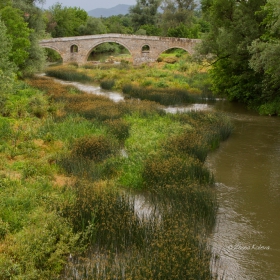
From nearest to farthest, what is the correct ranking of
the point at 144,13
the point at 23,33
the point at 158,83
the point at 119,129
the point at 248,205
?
the point at 248,205 → the point at 119,129 → the point at 23,33 → the point at 158,83 → the point at 144,13

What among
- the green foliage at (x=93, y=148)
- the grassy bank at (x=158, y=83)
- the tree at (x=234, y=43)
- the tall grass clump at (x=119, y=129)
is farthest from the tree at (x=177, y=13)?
the green foliage at (x=93, y=148)

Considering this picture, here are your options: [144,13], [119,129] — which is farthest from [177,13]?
[119,129]

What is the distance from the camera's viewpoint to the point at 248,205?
362 inches

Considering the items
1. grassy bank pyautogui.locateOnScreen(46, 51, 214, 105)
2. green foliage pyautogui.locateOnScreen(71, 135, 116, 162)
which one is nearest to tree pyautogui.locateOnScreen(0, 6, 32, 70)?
grassy bank pyautogui.locateOnScreen(46, 51, 214, 105)

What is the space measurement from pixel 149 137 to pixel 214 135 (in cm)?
232

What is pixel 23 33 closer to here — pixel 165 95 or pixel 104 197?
pixel 165 95

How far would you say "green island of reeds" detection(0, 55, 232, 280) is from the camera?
603 centimetres

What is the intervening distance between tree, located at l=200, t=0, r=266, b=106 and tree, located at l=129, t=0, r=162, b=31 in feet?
136

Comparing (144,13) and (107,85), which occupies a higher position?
(144,13)

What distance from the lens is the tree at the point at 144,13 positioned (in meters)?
62.8

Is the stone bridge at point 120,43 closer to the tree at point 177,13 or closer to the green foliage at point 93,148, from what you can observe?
the tree at point 177,13

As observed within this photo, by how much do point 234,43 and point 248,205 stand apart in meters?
11.8

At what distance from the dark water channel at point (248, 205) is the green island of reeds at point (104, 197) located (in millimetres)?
467

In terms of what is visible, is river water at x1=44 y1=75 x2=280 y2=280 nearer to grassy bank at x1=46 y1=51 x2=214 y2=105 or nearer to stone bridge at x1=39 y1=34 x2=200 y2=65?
grassy bank at x1=46 y1=51 x2=214 y2=105
